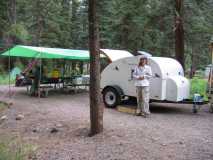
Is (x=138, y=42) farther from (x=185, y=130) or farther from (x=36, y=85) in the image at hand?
(x=185, y=130)

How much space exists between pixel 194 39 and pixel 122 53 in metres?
8.55

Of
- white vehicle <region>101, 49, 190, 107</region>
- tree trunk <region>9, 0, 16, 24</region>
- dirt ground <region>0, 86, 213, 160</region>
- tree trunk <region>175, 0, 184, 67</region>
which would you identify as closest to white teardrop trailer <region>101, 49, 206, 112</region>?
white vehicle <region>101, 49, 190, 107</region>

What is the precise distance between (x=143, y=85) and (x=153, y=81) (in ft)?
2.48

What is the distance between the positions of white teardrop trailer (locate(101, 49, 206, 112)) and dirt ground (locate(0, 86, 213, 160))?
58cm

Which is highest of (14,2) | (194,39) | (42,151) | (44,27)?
(14,2)

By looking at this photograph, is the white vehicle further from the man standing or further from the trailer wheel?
the man standing

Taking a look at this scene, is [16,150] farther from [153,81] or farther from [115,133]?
[153,81]

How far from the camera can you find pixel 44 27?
100 ft

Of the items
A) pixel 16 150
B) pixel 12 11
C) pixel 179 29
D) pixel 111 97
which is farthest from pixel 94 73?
pixel 12 11

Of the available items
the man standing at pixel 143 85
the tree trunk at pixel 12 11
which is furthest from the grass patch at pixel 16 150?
the tree trunk at pixel 12 11

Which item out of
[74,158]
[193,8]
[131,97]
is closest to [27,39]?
[193,8]

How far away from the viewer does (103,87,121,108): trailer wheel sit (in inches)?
Result: 448

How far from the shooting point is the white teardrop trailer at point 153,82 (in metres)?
10.4

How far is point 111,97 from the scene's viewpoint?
11.6m
